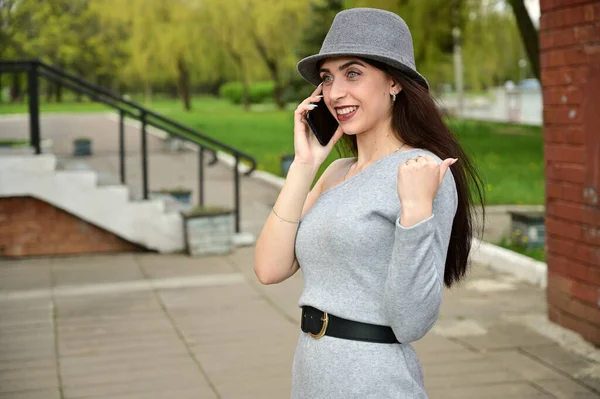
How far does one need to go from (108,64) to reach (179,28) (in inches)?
973

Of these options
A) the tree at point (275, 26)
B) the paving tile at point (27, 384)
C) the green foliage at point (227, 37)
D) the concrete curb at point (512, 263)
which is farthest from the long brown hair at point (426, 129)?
the tree at point (275, 26)

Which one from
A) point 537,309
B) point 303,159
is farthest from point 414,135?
point 537,309

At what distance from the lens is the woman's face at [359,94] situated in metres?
2.49

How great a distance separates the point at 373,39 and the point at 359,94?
14 cm

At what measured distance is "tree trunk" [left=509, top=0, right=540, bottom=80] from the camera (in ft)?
61.9

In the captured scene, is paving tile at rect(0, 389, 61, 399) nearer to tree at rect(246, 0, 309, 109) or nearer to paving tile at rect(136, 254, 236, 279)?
paving tile at rect(136, 254, 236, 279)

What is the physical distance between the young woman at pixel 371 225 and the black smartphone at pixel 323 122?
5cm

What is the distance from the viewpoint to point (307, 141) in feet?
8.83

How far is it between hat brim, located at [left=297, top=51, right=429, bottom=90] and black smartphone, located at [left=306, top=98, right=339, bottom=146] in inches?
3.9

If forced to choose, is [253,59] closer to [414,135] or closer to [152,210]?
[152,210]

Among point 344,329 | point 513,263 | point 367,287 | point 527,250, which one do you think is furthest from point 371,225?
point 527,250

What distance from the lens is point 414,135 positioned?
99.2 inches

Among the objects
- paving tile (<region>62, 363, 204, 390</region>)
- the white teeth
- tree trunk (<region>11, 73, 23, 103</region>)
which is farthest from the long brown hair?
tree trunk (<region>11, 73, 23, 103</region>)

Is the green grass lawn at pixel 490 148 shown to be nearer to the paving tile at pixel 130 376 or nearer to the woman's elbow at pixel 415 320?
the paving tile at pixel 130 376
